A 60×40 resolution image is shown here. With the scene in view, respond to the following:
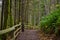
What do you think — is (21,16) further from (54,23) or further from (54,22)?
(54,23)

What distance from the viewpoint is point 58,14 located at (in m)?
11.0

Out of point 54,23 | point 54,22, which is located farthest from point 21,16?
point 54,23

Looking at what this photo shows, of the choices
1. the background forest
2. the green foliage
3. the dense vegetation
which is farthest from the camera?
the green foliage

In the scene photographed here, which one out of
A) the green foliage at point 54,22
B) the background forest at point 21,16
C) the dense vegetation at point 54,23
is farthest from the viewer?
the green foliage at point 54,22

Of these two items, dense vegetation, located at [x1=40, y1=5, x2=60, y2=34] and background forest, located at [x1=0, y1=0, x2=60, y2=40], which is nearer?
background forest, located at [x1=0, y1=0, x2=60, y2=40]

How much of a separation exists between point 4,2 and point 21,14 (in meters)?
10.6

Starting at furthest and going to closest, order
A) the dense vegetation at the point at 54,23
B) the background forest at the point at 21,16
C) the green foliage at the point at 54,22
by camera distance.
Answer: the green foliage at the point at 54,22, the dense vegetation at the point at 54,23, the background forest at the point at 21,16

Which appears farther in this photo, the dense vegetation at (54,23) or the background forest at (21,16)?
the dense vegetation at (54,23)

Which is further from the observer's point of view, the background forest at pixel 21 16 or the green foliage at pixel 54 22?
the green foliage at pixel 54 22

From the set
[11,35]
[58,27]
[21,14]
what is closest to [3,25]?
[11,35]

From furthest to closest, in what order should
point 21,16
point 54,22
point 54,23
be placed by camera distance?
point 21,16 → point 54,22 → point 54,23

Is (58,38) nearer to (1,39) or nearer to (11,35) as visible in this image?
(11,35)

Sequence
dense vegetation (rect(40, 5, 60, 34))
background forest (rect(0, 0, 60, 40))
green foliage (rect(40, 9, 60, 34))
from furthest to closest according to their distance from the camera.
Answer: green foliage (rect(40, 9, 60, 34))
dense vegetation (rect(40, 5, 60, 34))
background forest (rect(0, 0, 60, 40))

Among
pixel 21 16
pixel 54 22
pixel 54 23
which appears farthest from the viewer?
pixel 21 16
